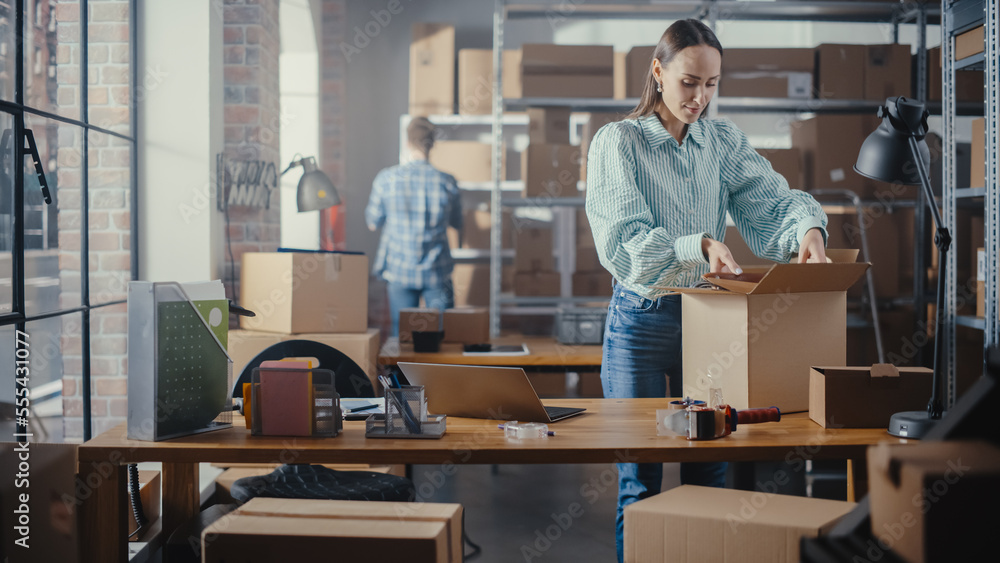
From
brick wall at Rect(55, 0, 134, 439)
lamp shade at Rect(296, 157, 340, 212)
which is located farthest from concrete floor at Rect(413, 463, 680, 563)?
brick wall at Rect(55, 0, 134, 439)

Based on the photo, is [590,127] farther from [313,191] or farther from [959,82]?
[959,82]

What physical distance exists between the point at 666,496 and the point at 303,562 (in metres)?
0.62

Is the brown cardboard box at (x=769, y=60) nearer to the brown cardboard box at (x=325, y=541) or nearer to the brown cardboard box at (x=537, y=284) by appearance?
the brown cardboard box at (x=537, y=284)

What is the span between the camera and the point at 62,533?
1.49 meters

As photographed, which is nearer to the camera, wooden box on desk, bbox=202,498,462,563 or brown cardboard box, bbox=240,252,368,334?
wooden box on desk, bbox=202,498,462,563

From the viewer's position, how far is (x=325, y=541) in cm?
122

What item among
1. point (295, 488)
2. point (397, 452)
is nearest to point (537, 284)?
point (295, 488)

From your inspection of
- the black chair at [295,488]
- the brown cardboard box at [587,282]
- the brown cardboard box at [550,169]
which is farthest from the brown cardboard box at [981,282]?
the black chair at [295,488]

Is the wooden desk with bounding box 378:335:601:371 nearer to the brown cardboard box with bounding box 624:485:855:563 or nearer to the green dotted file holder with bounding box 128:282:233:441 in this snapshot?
the green dotted file holder with bounding box 128:282:233:441

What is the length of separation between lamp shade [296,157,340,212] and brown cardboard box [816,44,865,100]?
252cm

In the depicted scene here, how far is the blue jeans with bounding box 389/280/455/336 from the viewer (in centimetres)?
438

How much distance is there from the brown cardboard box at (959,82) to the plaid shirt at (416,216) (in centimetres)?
250

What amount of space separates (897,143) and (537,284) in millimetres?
2628

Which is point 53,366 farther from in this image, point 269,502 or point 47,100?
point 269,502
